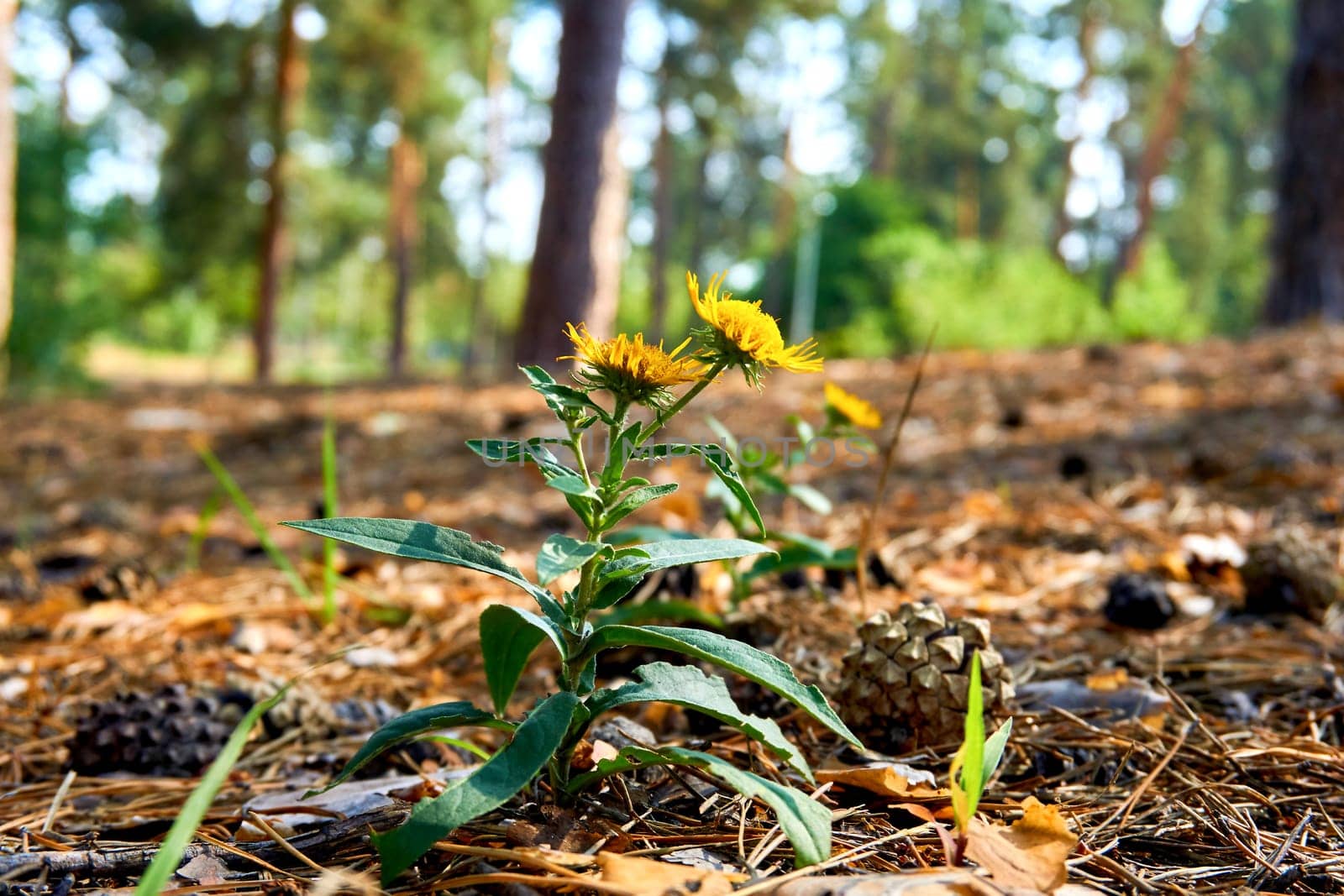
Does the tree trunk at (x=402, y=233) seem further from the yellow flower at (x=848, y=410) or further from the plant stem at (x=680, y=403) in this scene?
the plant stem at (x=680, y=403)

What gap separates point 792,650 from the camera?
4.62 feet

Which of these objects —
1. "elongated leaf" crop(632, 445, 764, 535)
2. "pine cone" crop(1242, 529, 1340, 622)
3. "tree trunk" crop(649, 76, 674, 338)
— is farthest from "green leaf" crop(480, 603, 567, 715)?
"tree trunk" crop(649, 76, 674, 338)

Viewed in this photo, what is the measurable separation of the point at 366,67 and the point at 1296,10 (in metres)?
11.8

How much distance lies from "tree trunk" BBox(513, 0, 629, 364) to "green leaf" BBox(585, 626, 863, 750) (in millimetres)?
3864

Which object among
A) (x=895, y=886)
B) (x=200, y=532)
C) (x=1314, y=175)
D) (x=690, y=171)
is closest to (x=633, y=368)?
(x=895, y=886)

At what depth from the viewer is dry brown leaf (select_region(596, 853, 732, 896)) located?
701mm

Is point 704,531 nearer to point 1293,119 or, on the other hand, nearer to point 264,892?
point 264,892

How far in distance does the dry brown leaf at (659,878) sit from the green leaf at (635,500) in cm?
29

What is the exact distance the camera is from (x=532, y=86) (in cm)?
2655

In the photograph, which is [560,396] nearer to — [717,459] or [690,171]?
[717,459]

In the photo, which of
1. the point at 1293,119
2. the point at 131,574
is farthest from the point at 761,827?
the point at 1293,119

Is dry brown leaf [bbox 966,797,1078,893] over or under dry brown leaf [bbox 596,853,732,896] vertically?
over

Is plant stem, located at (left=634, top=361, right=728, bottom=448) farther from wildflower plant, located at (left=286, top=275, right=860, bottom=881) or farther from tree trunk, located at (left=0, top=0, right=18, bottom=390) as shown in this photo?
tree trunk, located at (left=0, top=0, right=18, bottom=390)

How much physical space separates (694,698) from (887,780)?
255 mm
